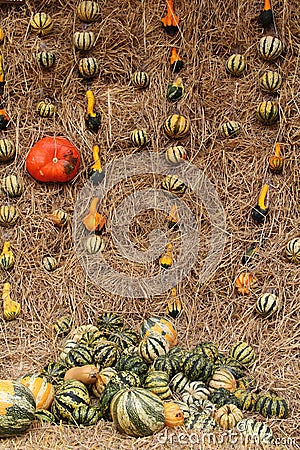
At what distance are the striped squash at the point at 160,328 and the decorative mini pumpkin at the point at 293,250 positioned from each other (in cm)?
97

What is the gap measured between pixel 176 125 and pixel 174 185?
0.46 metres

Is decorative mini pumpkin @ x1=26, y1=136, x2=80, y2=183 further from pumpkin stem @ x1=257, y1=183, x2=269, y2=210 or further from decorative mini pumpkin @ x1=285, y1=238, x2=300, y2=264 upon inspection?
decorative mini pumpkin @ x1=285, y1=238, x2=300, y2=264

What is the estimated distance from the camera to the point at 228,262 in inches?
184

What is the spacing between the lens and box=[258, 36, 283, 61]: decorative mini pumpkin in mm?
4770

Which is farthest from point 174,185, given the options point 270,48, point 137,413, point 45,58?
point 137,413

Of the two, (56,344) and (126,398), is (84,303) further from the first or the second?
(126,398)

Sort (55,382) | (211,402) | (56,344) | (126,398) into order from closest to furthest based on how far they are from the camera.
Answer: (126,398)
(211,402)
(55,382)
(56,344)

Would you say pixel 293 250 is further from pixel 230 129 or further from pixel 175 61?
pixel 175 61

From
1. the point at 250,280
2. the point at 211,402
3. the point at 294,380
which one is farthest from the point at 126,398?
the point at 250,280

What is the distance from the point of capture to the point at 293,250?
14.8 feet

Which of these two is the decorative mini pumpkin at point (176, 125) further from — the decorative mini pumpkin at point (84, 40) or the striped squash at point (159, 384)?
the striped squash at point (159, 384)

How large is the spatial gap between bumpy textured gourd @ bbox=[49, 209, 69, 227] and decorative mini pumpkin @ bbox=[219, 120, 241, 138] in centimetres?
137

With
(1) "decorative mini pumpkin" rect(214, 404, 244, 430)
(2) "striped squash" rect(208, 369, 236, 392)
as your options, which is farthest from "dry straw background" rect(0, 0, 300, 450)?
(1) "decorative mini pumpkin" rect(214, 404, 244, 430)

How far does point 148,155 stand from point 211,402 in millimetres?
2079
